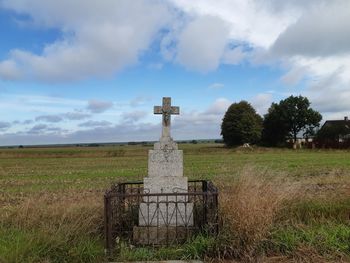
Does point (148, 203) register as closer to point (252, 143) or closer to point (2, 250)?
point (2, 250)

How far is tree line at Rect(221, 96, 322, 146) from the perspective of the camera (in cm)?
8454

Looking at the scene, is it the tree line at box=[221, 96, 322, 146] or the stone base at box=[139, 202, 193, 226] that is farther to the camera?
the tree line at box=[221, 96, 322, 146]

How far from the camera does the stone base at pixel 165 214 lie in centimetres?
759

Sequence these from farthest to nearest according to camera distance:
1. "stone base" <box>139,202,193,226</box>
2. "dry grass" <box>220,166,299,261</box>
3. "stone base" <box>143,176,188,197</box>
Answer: "stone base" <box>143,176,188,197</box> < "stone base" <box>139,202,193,226</box> < "dry grass" <box>220,166,299,261</box>

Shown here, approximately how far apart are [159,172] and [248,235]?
2246 mm

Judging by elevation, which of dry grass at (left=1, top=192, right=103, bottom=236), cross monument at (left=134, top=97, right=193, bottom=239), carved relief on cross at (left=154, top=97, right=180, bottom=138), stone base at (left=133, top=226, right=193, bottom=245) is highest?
carved relief on cross at (left=154, top=97, right=180, bottom=138)

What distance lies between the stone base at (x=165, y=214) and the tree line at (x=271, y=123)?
7705 centimetres

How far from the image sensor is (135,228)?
741 centimetres

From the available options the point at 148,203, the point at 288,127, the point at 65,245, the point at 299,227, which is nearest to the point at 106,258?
the point at 65,245

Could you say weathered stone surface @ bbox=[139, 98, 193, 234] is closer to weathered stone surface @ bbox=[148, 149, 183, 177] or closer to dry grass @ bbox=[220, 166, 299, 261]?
weathered stone surface @ bbox=[148, 149, 183, 177]

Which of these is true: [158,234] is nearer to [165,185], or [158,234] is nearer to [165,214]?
[165,214]

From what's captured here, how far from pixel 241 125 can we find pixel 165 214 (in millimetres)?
77635

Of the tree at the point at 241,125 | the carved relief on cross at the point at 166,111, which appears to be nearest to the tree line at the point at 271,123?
the tree at the point at 241,125

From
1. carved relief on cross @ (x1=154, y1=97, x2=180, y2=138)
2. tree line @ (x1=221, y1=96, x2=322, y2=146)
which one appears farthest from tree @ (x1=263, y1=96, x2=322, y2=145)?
carved relief on cross @ (x1=154, y1=97, x2=180, y2=138)
